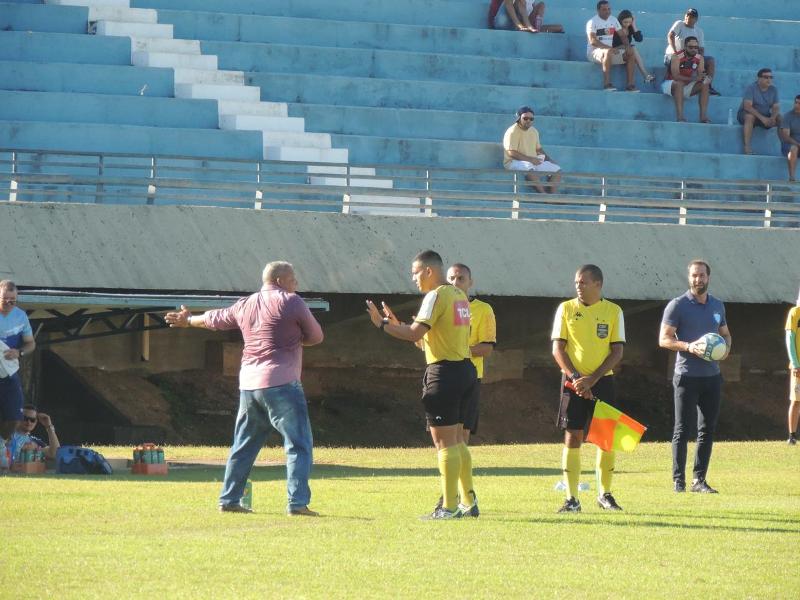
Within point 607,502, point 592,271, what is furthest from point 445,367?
point 607,502

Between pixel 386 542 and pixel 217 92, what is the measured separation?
18975 mm

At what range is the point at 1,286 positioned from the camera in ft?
47.3

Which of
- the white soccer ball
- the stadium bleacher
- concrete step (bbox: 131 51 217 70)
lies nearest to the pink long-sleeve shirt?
the white soccer ball

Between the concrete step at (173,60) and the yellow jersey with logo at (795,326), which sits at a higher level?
the concrete step at (173,60)

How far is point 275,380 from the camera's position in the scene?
398 inches

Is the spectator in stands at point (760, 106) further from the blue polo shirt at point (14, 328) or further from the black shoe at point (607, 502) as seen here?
the black shoe at point (607, 502)

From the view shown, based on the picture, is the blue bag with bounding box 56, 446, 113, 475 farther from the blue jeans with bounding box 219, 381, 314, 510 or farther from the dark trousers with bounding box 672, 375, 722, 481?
the dark trousers with bounding box 672, 375, 722, 481

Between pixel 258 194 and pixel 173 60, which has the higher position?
pixel 173 60

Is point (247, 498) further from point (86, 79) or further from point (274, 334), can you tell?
point (86, 79)

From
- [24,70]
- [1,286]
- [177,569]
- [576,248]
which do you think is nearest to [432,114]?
[576,248]

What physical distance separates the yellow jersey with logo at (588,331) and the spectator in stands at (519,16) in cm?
1969

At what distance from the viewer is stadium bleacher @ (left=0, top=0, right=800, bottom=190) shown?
85.3ft

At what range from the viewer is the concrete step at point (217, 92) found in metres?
26.9

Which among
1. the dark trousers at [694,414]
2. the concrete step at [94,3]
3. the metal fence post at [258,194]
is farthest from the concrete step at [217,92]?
the dark trousers at [694,414]
